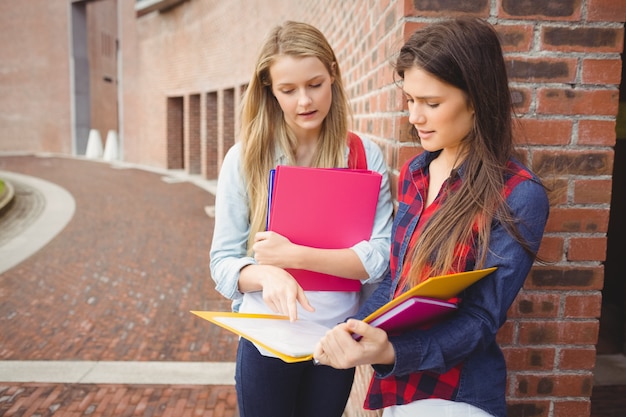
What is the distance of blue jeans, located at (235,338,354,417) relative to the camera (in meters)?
1.74

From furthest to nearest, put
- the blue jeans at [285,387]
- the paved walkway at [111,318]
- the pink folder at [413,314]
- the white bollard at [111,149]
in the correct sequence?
the white bollard at [111,149] → the paved walkway at [111,318] → the blue jeans at [285,387] → the pink folder at [413,314]

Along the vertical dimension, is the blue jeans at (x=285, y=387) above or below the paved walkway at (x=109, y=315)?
above

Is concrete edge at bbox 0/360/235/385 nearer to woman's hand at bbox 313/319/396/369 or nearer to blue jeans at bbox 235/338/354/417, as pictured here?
blue jeans at bbox 235/338/354/417

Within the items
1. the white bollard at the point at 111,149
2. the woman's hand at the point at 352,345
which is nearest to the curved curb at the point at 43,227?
the woman's hand at the point at 352,345

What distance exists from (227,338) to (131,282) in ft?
7.29

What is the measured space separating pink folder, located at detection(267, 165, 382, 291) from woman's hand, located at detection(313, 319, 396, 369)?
0.50 metres

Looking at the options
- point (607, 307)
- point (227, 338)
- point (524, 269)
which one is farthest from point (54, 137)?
point (524, 269)

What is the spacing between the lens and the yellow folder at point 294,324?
109cm

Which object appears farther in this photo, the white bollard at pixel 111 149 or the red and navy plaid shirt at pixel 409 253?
the white bollard at pixel 111 149

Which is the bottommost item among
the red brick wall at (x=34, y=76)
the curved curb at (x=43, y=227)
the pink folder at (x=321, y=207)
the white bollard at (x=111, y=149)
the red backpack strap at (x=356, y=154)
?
the curved curb at (x=43, y=227)

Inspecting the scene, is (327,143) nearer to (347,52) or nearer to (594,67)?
(594,67)

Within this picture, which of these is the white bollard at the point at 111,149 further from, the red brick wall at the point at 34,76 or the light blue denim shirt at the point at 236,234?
the light blue denim shirt at the point at 236,234

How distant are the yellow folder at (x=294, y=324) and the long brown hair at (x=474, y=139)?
0.10 m

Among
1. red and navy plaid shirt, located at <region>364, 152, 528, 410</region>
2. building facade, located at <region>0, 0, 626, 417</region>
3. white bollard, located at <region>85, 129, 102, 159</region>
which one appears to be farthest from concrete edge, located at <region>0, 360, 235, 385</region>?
white bollard, located at <region>85, 129, 102, 159</region>
